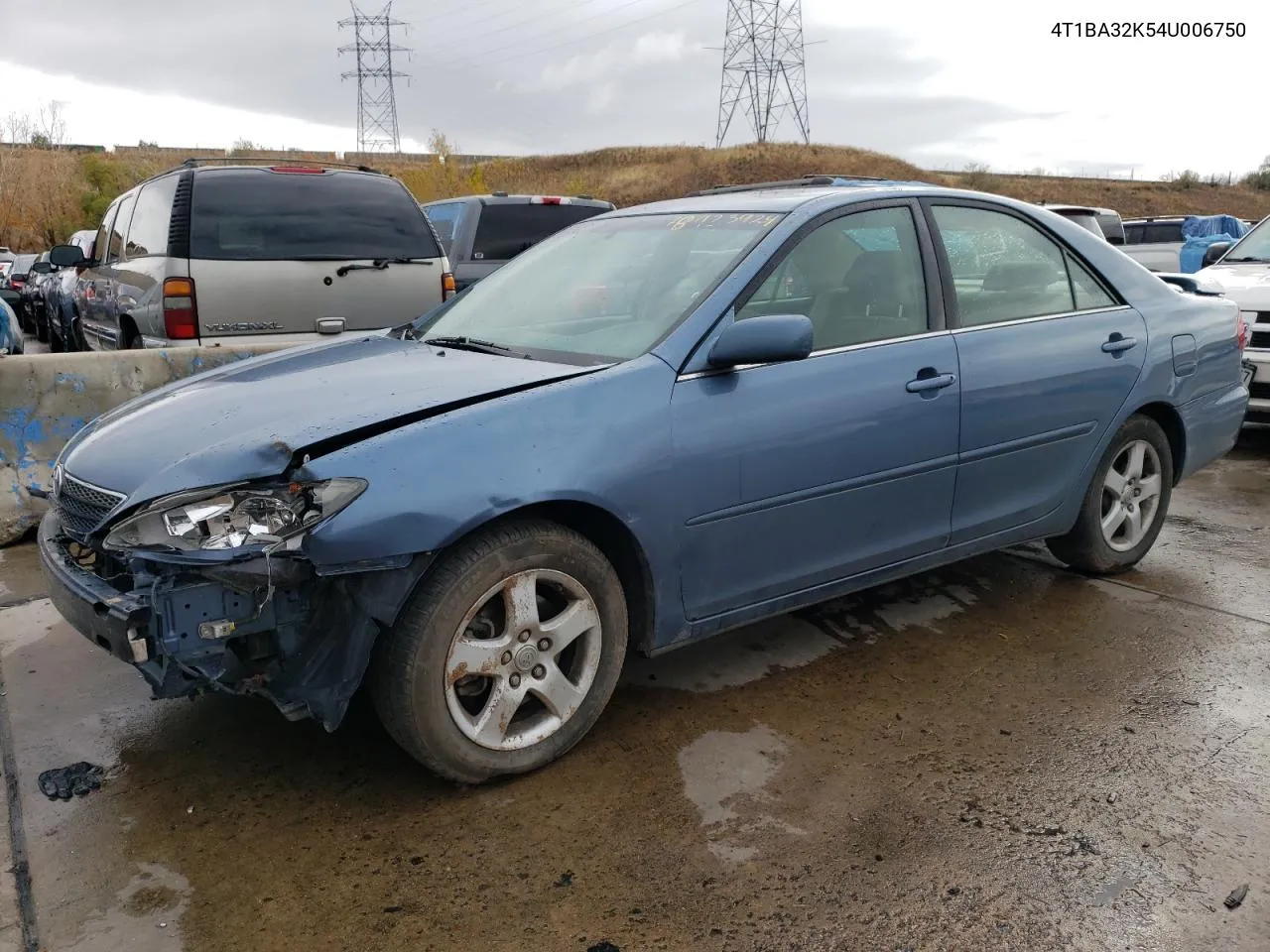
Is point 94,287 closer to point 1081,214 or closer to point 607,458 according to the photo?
point 607,458

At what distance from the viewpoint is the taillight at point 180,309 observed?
5848 millimetres

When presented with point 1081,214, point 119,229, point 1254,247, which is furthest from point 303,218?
point 1081,214

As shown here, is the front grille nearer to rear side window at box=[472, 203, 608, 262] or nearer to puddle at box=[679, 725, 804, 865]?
puddle at box=[679, 725, 804, 865]

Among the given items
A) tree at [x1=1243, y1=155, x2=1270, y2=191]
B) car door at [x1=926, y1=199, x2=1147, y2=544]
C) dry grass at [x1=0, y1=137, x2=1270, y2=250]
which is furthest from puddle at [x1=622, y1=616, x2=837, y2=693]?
tree at [x1=1243, y1=155, x2=1270, y2=191]

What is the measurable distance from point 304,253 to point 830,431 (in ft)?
13.5

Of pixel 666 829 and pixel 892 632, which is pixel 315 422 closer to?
pixel 666 829

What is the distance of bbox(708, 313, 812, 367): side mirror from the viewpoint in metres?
3.07

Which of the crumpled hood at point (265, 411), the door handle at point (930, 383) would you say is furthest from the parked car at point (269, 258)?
the door handle at point (930, 383)

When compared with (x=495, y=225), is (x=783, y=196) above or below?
above

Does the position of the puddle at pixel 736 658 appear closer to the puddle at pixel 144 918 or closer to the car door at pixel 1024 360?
the car door at pixel 1024 360

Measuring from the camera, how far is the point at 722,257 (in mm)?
3420

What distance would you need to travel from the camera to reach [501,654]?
112 inches

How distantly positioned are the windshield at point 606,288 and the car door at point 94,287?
452 centimetres

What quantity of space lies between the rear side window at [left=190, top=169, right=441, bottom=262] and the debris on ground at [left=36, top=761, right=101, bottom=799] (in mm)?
3651
